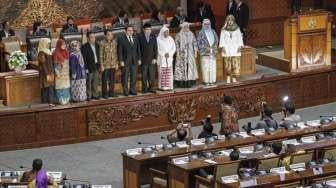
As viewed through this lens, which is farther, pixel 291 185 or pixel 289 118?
pixel 289 118

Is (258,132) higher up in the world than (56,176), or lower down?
higher up

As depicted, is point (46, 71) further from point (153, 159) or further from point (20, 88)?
point (153, 159)

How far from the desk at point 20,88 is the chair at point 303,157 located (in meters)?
7.13

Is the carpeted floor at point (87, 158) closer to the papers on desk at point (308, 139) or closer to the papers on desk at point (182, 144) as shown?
the papers on desk at point (182, 144)

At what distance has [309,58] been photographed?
25734 millimetres

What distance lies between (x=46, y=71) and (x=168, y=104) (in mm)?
2833

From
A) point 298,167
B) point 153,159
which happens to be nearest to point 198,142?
point 153,159

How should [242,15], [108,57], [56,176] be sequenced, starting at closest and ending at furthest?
1. [56,176]
2. [108,57]
3. [242,15]

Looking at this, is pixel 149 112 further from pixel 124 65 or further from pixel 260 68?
pixel 260 68

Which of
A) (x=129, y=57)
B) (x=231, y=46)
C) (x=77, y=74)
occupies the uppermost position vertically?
(x=231, y=46)

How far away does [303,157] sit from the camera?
1859 centimetres

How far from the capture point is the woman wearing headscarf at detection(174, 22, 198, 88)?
79.4ft

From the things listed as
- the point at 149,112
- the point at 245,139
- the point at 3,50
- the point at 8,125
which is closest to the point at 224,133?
the point at 245,139

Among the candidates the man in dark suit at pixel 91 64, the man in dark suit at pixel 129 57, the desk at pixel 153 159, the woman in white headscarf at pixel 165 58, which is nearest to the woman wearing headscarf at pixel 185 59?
the woman in white headscarf at pixel 165 58
